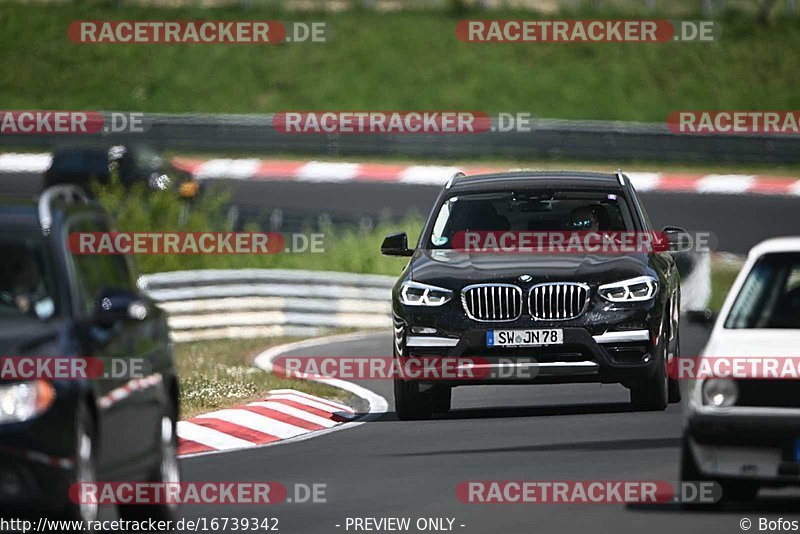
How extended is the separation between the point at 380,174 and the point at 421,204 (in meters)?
2.74

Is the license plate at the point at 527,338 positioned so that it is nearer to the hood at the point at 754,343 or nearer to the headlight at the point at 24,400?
the hood at the point at 754,343

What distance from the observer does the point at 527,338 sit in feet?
48.7

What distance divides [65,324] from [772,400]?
343 cm

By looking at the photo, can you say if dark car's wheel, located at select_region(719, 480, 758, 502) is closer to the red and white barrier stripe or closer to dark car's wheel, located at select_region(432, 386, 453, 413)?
the red and white barrier stripe

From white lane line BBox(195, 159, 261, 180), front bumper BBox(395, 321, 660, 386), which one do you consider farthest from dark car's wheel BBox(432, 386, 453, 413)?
white lane line BBox(195, 159, 261, 180)

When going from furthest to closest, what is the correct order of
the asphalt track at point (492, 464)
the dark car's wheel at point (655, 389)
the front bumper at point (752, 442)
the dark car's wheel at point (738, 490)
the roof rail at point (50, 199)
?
1. the dark car's wheel at point (655, 389)
2. the dark car's wheel at point (738, 490)
3. the asphalt track at point (492, 464)
4. the front bumper at point (752, 442)
5. the roof rail at point (50, 199)

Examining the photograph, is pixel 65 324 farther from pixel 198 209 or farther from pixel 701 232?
pixel 701 232

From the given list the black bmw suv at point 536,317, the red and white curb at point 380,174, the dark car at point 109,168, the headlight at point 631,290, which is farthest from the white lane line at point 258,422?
the red and white curb at point 380,174

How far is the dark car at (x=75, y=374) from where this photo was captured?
8.42 meters

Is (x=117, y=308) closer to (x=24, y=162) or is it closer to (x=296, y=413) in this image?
(x=296, y=413)

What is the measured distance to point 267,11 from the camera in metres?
56.1

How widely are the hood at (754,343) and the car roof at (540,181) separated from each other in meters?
5.31

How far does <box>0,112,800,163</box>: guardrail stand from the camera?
43.4 meters

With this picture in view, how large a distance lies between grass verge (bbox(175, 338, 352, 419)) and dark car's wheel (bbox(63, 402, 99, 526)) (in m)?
7.30
